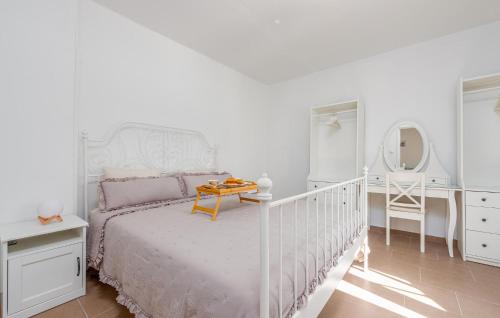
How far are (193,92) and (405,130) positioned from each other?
9.85 ft

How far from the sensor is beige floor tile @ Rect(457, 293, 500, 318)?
1562 mm

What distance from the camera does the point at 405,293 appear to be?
1.81 meters

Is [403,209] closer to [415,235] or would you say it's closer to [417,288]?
[415,235]

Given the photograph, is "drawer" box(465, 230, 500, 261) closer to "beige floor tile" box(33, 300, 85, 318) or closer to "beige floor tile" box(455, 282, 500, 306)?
"beige floor tile" box(455, 282, 500, 306)

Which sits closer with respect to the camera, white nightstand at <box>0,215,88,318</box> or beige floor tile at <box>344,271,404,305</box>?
white nightstand at <box>0,215,88,318</box>

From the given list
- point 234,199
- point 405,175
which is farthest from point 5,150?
point 405,175

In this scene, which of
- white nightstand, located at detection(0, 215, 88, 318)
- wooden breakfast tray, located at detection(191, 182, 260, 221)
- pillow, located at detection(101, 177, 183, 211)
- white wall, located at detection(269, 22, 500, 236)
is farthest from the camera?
white wall, located at detection(269, 22, 500, 236)

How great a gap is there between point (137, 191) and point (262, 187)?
172cm

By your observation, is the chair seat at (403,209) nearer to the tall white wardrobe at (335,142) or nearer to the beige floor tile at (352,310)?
the tall white wardrobe at (335,142)

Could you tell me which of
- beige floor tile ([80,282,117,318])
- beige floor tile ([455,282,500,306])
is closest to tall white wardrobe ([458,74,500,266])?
beige floor tile ([455,282,500,306])

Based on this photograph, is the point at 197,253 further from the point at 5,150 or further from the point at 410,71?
the point at 410,71

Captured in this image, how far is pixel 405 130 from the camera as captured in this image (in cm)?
305

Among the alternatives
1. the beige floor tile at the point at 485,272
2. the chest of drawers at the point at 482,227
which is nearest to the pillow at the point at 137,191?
the beige floor tile at the point at 485,272

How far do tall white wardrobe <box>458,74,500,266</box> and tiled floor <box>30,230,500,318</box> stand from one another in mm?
225
